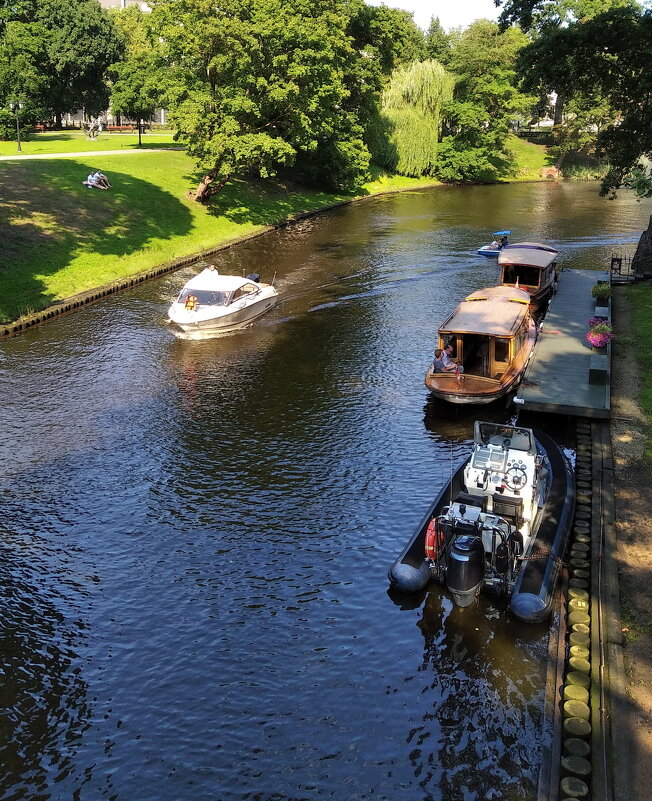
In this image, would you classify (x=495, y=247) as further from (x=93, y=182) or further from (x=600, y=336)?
(x=93, y=182)

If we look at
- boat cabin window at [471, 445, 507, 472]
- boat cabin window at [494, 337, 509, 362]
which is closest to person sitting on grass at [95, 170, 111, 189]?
boat cabin window at [494, 337, 509, 362]

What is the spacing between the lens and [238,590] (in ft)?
60.4

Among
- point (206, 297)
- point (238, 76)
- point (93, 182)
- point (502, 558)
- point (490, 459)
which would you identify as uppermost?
point (238, 76)

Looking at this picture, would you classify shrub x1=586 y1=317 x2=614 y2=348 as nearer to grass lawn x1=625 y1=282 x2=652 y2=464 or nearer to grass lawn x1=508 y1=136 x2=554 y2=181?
grass lawn x1=625 y1=282 x2=652 y2=464

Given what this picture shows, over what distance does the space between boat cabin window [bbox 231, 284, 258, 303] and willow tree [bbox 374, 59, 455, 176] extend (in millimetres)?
58527

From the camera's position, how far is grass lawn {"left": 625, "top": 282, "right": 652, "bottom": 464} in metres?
26.8

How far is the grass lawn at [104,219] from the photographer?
43469mm

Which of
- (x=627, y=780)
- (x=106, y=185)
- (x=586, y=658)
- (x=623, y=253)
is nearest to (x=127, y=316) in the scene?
(x=106, y=185)

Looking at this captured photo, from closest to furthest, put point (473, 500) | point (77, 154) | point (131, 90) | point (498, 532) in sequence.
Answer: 1. point (498, 532)
2. point (473, 500)
3. point (77, 154)
4. point (131, 90)

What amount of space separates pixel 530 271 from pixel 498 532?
93.9ft

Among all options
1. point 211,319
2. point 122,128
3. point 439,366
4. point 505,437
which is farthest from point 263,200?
point 122,128

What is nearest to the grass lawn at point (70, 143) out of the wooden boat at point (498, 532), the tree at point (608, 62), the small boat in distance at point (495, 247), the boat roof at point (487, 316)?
the small boat in distance at point (495, 247)

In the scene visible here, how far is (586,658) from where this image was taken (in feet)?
50.4

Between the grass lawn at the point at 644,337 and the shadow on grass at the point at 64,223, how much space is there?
30.8 m
